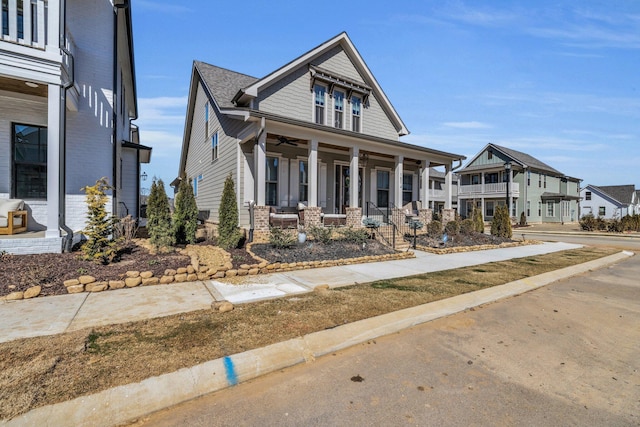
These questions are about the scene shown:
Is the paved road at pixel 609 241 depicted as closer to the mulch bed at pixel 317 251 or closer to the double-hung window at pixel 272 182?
the mulch bed at pixel 317 251

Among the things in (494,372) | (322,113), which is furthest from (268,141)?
(494,372)

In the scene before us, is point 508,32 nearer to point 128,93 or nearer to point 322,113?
point 322,113

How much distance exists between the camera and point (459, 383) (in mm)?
2828

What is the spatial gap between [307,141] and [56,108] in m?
7.82

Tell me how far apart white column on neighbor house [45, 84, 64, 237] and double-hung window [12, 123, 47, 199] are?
90.4 inches

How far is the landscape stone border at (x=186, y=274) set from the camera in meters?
5.22

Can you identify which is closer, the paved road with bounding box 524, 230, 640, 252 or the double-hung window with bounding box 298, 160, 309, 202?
the double-hung window with bounding box 298, 160, 309, 202

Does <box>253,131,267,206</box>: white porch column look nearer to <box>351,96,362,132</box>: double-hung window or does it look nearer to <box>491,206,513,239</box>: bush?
<box>351,96,362,132</box>: double-hung window

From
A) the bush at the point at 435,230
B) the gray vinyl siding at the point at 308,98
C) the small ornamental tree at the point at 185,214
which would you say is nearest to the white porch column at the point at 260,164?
the small ornamental tree at the point at 185,214

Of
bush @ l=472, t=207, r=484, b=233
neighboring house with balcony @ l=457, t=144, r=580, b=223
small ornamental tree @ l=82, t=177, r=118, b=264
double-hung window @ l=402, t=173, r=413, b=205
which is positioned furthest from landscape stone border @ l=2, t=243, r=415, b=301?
neighboring house with balcony @ l=457, t=144, r=580, b=223

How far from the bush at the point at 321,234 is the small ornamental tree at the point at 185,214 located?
3.77 metres

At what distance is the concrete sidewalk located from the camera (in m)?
3.86

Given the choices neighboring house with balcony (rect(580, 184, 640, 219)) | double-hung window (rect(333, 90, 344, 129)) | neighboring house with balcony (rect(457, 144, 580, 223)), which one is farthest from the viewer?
neighboring house with balcony (rect(580, 184, 640, 219))

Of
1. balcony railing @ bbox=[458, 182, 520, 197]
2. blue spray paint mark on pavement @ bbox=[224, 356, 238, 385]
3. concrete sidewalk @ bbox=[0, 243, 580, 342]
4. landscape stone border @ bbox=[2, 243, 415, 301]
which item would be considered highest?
balcony railing @ bbox=[458, 182, 520, 197]
